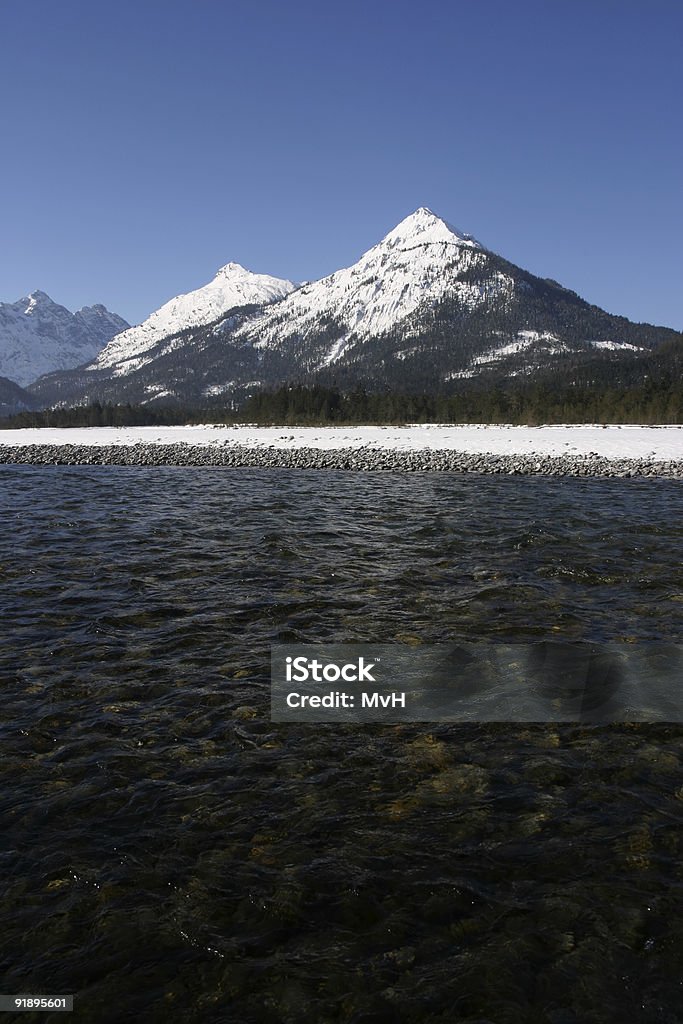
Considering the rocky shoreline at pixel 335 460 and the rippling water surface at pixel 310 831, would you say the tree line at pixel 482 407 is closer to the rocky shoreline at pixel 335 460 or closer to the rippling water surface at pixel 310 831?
the rocky shoreline at pixel 335 460

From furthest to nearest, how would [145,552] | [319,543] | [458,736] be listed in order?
1. [319,543]
2. [145,552]
3. [458,736]

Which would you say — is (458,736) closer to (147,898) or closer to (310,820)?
(310,820)

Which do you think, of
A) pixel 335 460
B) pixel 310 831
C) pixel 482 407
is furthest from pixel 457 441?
pixel 482 407

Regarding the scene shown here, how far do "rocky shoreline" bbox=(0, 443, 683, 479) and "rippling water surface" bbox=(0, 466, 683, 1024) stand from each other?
88.9ft

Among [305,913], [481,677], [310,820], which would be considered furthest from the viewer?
[481,677]

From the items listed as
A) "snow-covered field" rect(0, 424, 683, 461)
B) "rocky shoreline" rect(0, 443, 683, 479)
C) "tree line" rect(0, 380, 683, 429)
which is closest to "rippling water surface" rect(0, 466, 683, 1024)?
"rocky shoreline" rect(0, 443, 683, 479)

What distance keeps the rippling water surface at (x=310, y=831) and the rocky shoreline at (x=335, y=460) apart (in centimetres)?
2710

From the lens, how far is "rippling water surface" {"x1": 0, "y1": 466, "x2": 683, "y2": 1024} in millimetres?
4258

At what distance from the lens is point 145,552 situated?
1748 cm

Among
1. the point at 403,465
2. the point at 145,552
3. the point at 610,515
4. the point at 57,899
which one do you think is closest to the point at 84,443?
the point at 403,465

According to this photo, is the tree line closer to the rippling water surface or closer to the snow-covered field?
the snow-covered field

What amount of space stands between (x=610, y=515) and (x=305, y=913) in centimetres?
2150

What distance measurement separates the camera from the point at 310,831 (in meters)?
5.82

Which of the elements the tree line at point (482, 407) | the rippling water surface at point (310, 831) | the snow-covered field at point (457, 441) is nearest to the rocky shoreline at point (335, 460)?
the snow-covered field at point (457, 441)
